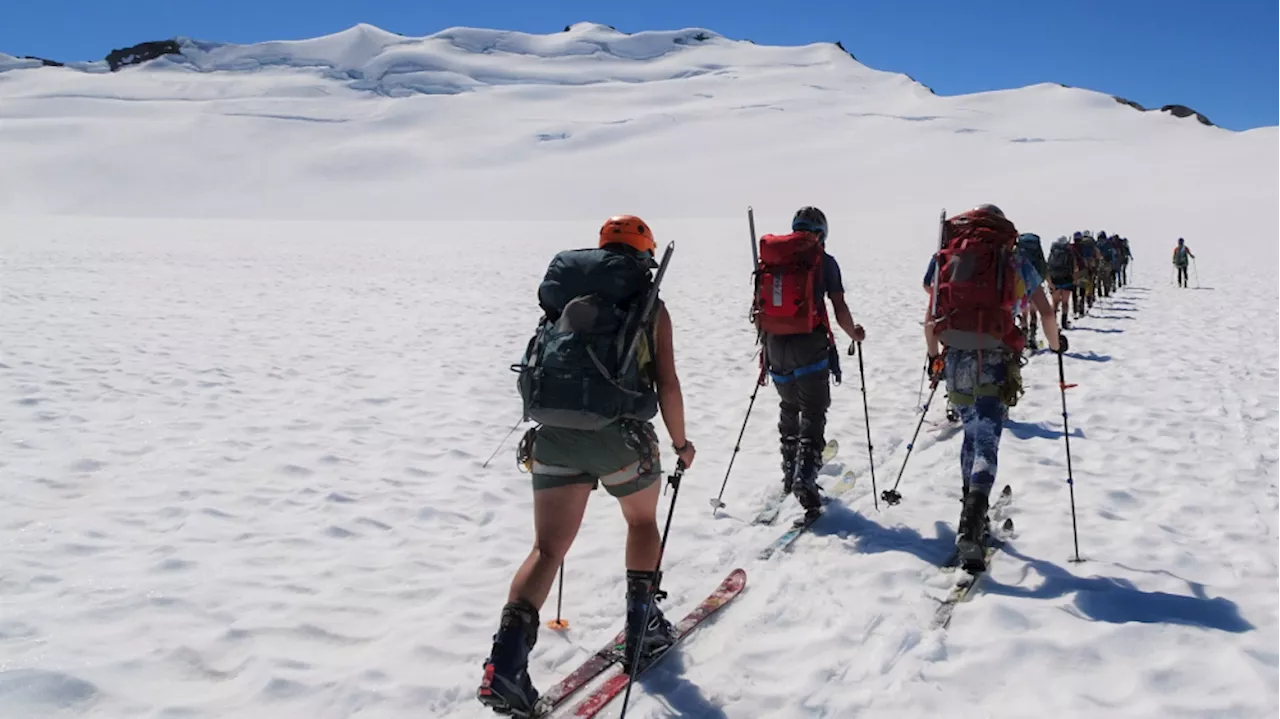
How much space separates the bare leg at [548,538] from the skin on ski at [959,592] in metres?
2.18

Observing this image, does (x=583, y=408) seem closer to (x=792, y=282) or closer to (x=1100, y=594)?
(x=792, y=282)

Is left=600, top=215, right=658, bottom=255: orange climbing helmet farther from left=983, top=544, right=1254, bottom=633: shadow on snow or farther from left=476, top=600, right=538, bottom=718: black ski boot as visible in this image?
left=983, top=544, right=1254, bottom=633: shadow on snow

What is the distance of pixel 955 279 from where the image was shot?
496 cm

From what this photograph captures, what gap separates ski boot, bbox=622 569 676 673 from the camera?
3.95 metres

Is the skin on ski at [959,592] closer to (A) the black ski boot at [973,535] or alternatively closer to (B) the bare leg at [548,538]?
(A) the black ski boot at [973,535]

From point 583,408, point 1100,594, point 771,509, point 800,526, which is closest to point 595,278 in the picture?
point 583,408

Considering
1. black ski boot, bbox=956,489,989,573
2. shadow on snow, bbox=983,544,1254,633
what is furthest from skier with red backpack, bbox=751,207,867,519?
shadow on snow, bbox=983,544,1254,633

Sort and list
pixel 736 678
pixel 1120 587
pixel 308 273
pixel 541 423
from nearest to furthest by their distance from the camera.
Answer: pixel 541 423 < pixel 736 678 < pixel 1120 587 < pixel 308 273

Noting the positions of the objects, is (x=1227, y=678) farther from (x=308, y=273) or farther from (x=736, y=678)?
(x=308, y=273)

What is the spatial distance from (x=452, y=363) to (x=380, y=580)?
6809 mm

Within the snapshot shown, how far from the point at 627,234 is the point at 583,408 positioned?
0.88 meters

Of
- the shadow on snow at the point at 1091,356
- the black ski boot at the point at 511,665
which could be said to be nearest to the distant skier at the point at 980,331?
the black ski boot at the point at 511,665

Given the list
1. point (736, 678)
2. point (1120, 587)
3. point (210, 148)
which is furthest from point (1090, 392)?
point (210, 148)

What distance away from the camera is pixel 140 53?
141625 millimetres
